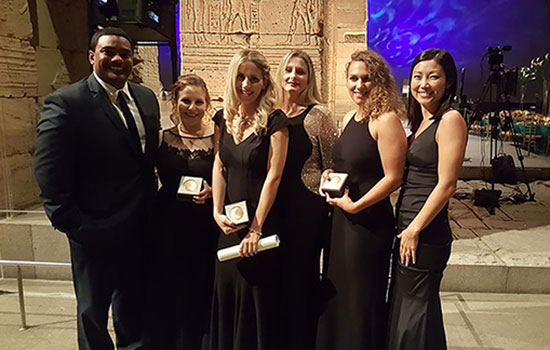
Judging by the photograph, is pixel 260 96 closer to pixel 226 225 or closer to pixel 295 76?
pixel 295 76

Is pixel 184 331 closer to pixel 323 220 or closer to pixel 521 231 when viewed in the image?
pixel 323 220

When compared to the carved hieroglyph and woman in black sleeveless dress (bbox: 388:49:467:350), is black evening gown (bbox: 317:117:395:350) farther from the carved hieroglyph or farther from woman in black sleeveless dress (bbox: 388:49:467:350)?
the carved hieroglyph

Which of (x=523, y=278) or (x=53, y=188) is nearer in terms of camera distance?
(x=53, y=188)

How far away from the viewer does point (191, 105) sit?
237 cm

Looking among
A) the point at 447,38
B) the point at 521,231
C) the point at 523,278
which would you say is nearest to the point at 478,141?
the point at 521,231

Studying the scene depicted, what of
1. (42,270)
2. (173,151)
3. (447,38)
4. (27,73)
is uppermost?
(447,38)

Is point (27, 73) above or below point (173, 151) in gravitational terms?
above

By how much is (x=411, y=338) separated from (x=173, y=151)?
1599 millimetres

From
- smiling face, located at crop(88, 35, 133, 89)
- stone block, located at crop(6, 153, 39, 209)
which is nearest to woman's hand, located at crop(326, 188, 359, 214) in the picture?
smiling face, located at crop(88, 35, 133, 89)

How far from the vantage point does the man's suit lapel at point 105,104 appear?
7.30 feet

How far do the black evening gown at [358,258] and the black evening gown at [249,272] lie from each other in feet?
1.02

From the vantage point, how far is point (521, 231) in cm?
493

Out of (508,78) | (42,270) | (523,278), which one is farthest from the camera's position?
(508,78)

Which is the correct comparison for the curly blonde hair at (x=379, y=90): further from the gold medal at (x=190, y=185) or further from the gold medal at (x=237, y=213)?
the gold medal at (x=190, y=185)
